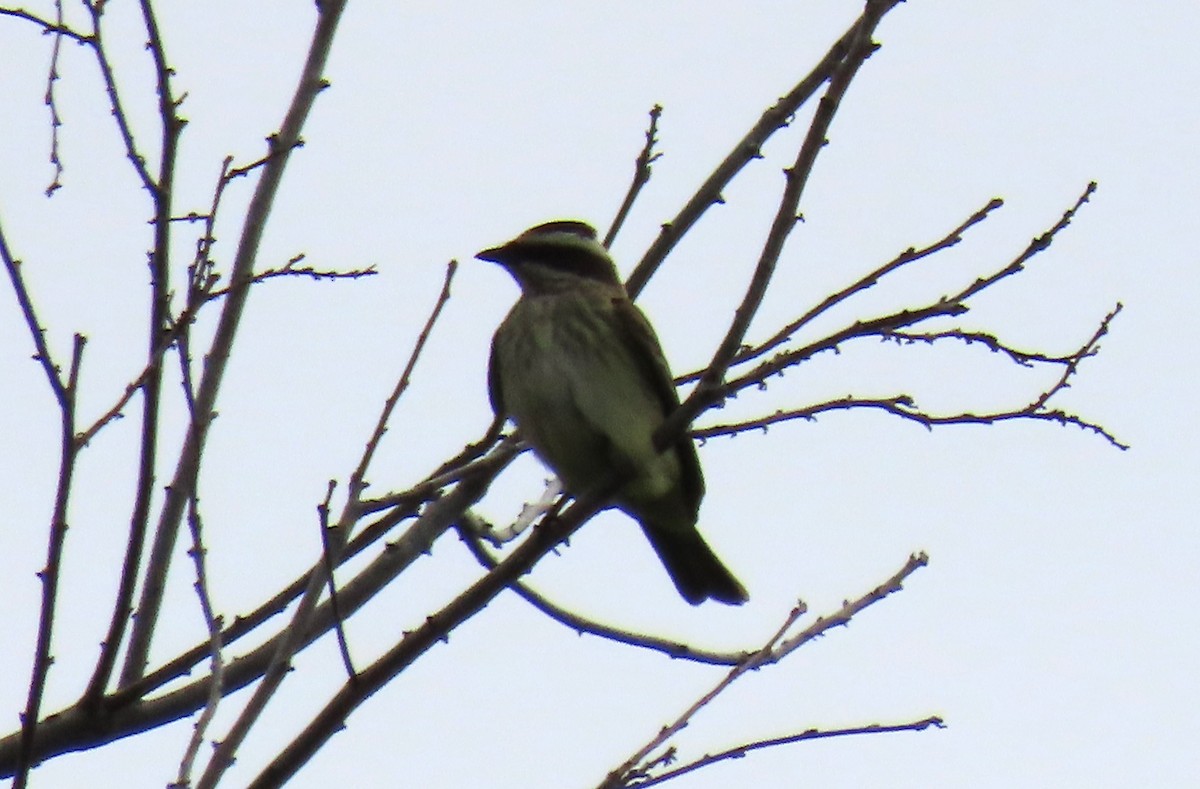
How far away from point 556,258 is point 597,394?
36.1 inches

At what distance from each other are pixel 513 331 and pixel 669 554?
107cm

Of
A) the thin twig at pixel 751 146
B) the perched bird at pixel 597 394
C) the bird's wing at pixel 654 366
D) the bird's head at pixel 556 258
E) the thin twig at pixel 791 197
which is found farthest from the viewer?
the bird's head at pixel 556 258

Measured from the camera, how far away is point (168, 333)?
337 cm

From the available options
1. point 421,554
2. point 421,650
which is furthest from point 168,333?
point 421,554

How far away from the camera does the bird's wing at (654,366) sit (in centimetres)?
579

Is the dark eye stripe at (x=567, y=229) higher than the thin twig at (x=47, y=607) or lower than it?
higher

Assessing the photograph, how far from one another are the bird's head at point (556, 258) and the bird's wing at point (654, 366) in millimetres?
364

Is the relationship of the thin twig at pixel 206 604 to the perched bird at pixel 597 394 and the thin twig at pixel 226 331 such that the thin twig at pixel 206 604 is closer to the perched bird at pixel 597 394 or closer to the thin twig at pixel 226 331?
the thin twig at pixel 226 331

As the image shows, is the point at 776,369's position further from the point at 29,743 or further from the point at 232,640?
the point at 29,743

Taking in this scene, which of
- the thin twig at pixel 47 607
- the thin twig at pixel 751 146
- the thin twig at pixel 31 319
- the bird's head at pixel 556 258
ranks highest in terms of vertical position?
the bird's head at pixel 556 258

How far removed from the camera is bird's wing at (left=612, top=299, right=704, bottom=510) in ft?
19.0

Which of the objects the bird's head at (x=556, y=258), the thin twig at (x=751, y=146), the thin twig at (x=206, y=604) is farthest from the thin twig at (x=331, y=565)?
the bird's head at (x=556, y=258)

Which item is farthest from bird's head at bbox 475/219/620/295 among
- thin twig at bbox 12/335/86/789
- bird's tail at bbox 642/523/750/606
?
thin twig at bbox 12/335/86/789

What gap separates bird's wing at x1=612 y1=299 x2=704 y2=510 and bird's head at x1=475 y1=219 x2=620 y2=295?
0.36 metres
